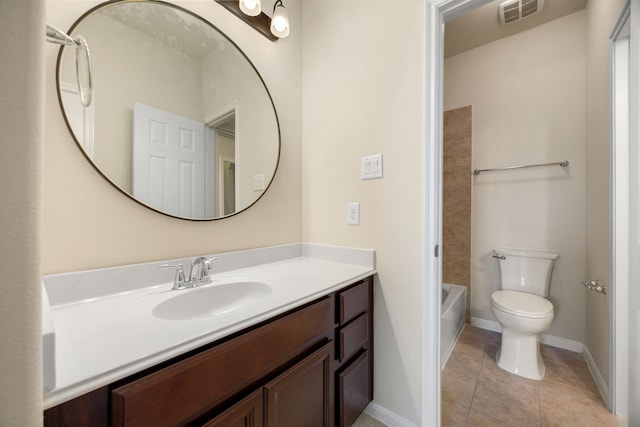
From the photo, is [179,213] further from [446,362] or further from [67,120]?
[446,362]

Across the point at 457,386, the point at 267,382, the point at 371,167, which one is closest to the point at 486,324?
the point at 457,386

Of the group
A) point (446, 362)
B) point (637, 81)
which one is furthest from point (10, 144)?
point (446, 362)

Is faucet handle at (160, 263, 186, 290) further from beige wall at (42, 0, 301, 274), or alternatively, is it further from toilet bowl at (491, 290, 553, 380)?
toilet bowl at (491, 290, 553, 380)

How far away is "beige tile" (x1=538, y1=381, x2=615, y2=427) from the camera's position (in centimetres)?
129

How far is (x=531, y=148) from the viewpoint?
2074 millimetres

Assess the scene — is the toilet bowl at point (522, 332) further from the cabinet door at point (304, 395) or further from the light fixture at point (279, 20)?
the light fixture at point (279, 20)

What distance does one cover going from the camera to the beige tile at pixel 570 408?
4.23 ft

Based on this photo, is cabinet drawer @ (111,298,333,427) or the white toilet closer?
cabinet drawer @ (111,298,333,427)

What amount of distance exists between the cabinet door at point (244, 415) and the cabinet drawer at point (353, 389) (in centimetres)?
43

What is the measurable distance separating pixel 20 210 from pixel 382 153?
1255mm

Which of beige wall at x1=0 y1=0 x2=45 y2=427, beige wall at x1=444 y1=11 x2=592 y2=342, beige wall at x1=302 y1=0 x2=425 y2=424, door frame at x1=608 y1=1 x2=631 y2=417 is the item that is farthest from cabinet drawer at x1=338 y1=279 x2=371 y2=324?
beige wall at x1=444 y1=11 x2=592 y2=342

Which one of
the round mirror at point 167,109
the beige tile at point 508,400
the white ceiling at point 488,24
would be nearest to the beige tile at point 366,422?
the beige tile at point 508,400

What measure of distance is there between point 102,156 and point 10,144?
2.54 ft

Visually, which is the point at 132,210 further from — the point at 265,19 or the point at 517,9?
the point at 517,9
